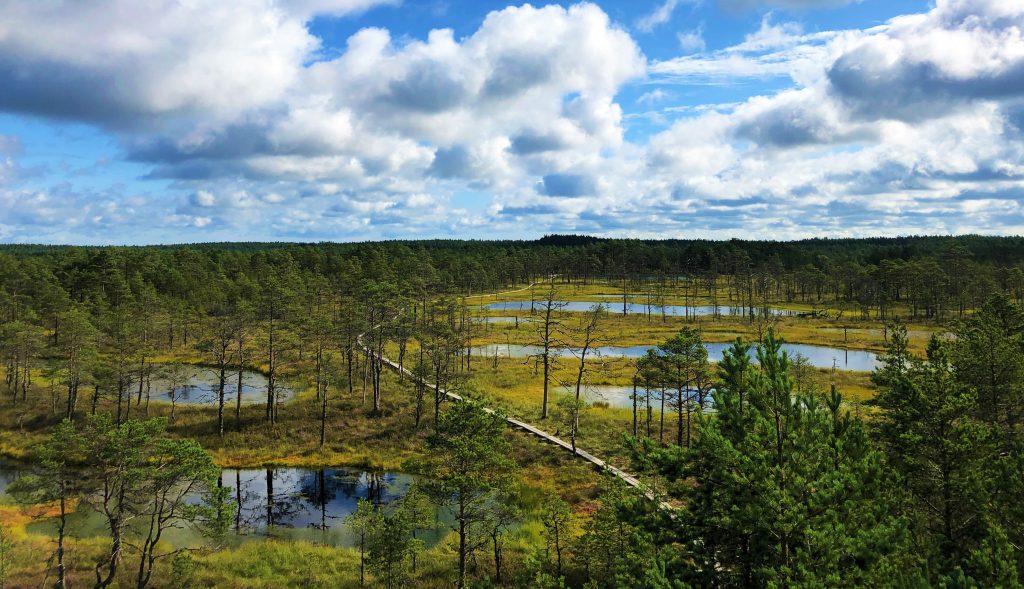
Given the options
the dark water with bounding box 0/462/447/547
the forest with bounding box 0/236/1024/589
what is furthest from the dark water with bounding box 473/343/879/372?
the dark water with bounding box 0/462/447/547

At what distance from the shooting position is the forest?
13.9 meters

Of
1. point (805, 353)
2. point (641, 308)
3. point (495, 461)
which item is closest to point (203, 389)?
point (495, 461)

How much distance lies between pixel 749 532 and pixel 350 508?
29615mm

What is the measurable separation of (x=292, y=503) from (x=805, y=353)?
74.7 meters

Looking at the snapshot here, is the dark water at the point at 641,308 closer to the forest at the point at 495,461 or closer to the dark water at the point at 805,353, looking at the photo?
the dark water at the point at 805,353

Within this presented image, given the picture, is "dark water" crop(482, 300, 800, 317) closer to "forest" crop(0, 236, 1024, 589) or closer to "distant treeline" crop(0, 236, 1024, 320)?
"distant treeline" crop(0, 236, 1024, 320)

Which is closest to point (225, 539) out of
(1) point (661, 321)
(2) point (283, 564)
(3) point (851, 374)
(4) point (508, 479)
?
(2) point (283, 564)

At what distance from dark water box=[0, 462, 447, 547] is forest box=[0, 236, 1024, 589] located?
208 mm

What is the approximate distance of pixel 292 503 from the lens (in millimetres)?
36969

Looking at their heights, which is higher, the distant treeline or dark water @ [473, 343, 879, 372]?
the distant treeline

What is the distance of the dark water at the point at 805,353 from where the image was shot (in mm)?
74500

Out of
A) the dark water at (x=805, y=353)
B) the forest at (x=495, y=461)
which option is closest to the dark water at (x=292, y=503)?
the forest at (x=495, y=461)

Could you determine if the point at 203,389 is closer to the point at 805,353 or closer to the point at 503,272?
the point at 805,353

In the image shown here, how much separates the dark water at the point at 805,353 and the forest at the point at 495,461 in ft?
2.82
